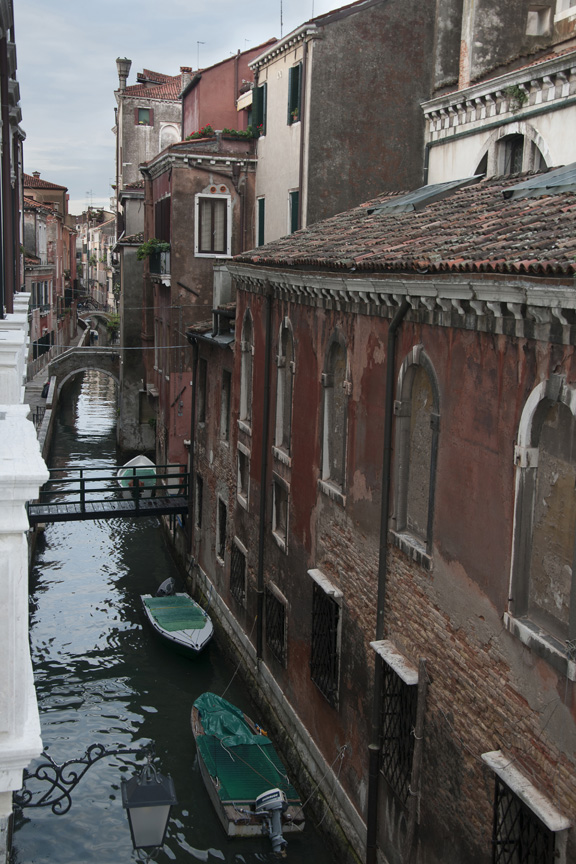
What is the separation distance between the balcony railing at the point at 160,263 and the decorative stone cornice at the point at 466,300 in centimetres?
1361

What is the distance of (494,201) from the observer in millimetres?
10328

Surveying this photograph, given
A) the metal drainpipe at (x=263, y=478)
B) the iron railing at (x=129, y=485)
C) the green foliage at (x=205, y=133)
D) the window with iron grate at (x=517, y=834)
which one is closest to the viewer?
the window with iron grate at (x=517, y=834)

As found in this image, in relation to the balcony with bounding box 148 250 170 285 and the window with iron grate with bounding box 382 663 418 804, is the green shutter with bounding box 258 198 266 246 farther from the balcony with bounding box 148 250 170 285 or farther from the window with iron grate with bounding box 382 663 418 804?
the window with iron grate with bounding box 382 663 418 804

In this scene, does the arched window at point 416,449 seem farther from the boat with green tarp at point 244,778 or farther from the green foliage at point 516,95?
the green foliage at point 516,95

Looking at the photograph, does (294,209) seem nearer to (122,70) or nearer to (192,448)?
(192,448)

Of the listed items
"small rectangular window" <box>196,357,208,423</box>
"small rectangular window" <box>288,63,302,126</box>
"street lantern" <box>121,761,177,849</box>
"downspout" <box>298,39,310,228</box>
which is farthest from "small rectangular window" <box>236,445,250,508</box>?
"street lantern" <box>121,761,177,849</box>

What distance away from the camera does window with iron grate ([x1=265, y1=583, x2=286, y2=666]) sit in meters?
14.3

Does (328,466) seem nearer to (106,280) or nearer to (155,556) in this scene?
(155,556)

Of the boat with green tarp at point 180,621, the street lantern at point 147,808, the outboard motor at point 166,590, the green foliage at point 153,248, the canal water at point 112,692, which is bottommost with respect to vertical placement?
the canal water at point 112,692

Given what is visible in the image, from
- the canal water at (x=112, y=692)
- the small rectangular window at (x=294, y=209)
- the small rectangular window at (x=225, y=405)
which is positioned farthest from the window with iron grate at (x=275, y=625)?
the small rectangular window at (x=294, y=209)

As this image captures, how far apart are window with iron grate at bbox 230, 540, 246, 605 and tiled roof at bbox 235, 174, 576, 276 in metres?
5.71

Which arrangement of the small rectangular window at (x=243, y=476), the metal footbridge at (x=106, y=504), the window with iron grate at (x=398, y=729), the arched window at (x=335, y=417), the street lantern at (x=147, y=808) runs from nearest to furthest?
the street lantern at (x=147, y=808) < the window with iron grate at (x=398, y=729) < the arched window at (x=335, y=417) < the small rectangular window at (x=243, y=476) < the metal footbridge at (x=106, y=504)

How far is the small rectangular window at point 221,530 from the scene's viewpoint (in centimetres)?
1902

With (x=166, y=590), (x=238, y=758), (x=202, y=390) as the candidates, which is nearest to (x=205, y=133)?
(x=202, y=390)
